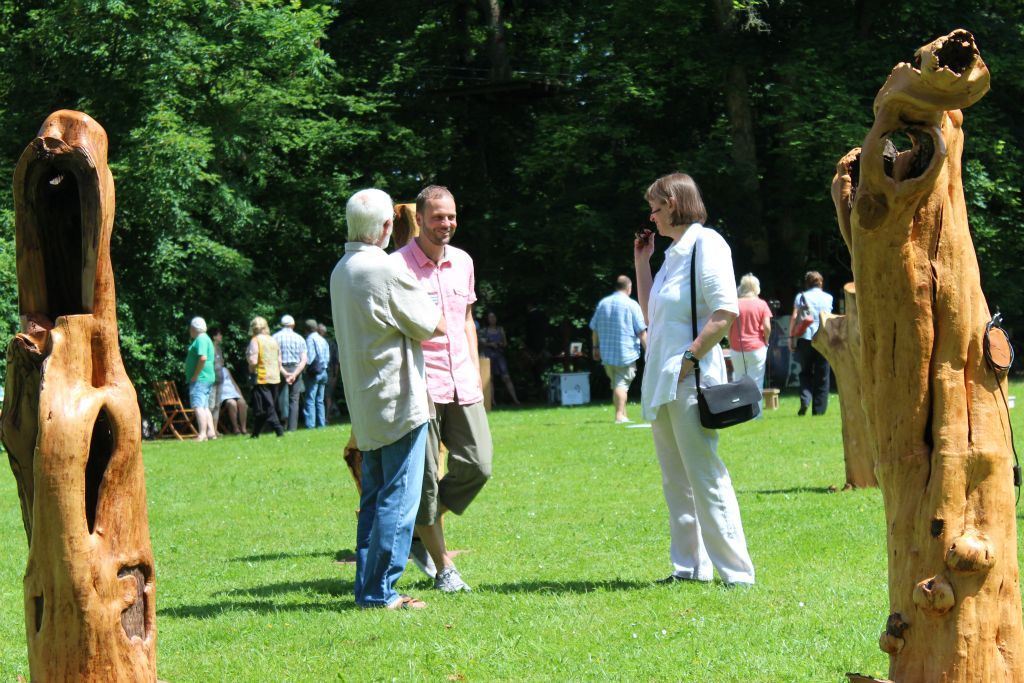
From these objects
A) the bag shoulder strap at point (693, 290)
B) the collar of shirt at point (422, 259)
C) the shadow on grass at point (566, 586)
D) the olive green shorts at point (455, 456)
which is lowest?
the shadow on grass at point (566, 586)

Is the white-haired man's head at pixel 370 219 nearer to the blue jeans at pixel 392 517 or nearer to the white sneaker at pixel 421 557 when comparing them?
the blue jeans at pixel 392 517

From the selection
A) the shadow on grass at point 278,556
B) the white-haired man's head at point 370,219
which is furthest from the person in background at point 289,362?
the white-haired man's head at point 370,219

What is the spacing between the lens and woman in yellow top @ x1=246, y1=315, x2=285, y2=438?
66.1ft

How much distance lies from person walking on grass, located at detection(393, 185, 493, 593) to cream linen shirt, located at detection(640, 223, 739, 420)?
3.21 ft

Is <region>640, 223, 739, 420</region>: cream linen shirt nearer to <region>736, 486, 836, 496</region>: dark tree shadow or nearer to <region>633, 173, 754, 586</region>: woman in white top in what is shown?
<region>633, 173, 754, 586</region>: woman in white top

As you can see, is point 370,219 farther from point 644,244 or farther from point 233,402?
point 233,402

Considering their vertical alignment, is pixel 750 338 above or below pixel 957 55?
below

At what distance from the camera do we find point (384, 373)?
6.73 meters

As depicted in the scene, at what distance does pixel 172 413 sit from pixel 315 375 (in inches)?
118

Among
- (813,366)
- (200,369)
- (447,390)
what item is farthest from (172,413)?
(447,390)

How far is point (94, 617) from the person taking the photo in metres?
4.46

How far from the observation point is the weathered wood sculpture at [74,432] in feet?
14.6

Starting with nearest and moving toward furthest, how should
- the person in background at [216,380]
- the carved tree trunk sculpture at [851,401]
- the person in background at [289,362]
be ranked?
the carved tree trunk sculpture at [851,401]
the person in background at [289,362]
the person in background at [216,380]

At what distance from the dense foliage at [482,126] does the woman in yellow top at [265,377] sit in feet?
16.1
